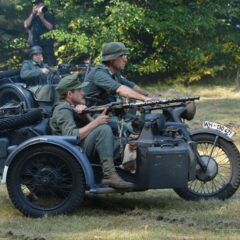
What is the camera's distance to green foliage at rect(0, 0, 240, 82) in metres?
19.0

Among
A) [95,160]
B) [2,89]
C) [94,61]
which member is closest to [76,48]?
[94,61]

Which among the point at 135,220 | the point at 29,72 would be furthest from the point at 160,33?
the point at 135,220

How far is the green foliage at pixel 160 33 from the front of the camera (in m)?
19.0

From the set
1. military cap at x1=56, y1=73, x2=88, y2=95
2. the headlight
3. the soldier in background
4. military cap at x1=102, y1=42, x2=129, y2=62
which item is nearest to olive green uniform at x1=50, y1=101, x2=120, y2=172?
military cap at x1=56, y1=73, x2=88, y2=95

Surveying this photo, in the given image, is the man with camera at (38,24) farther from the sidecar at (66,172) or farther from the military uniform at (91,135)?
the sidecar at (66,172)

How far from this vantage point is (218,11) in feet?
64.5

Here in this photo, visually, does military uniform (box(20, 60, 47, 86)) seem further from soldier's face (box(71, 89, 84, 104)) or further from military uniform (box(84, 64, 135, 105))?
soldier's face (box(71, 89, 84, 104))

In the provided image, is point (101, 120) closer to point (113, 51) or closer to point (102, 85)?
point (102, 85)

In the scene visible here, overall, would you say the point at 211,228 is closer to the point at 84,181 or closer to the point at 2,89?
the point at 84,181

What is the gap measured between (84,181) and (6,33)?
15.0 meters

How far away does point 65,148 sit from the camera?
7.03 meters

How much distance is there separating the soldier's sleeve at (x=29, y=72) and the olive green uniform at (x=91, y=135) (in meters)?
5.72

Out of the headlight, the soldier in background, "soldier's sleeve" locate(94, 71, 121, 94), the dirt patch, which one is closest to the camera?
the dirt patch

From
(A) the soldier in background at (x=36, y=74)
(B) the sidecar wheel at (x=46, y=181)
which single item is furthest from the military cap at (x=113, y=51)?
(A) the soldier in background at (x=36, y=74)
